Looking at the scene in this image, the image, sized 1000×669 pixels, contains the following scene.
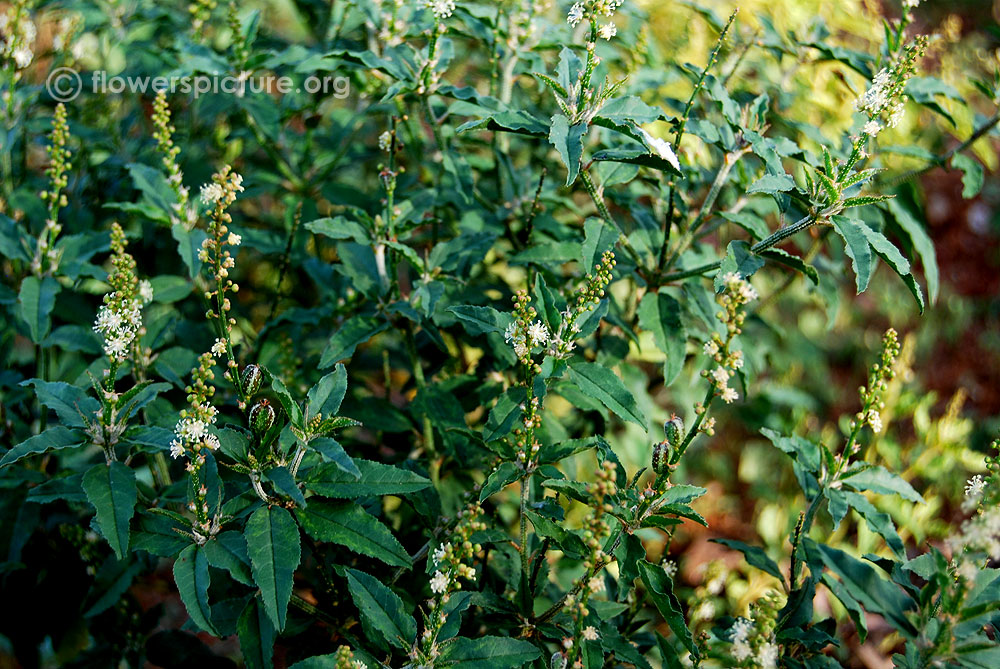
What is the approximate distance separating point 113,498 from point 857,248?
Answer: 1.85 m

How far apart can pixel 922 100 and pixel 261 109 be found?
2.17 meters

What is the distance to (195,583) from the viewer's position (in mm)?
1673

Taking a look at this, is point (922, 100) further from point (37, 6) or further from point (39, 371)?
point (37, 6)

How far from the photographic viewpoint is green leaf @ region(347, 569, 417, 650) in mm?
1695

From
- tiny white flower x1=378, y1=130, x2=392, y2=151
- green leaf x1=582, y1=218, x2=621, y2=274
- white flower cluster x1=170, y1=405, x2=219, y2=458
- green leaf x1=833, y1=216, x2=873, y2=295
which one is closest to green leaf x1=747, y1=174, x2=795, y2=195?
green leaf x1=833, y1=216, x2=873, y2=295

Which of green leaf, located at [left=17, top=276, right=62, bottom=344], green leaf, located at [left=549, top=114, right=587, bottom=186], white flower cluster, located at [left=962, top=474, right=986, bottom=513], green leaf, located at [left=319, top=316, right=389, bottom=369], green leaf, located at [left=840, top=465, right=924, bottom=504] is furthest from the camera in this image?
green leaf, located at [left=17, top=276, right=62, bottom=344]

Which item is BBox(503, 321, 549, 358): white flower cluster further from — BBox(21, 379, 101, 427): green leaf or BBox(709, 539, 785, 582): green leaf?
BBox(21, 379, 101, 427): green leaf

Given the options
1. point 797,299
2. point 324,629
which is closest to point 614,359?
point 324,629

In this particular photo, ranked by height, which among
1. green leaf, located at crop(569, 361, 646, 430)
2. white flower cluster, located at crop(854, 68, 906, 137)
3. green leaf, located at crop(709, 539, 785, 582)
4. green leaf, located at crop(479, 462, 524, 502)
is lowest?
green leaf, located at crop(709, 539, 785, 582)

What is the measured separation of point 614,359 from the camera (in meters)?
2.55

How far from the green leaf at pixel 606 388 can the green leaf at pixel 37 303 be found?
153cm

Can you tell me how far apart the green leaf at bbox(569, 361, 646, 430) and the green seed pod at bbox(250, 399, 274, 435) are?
0.74 metres

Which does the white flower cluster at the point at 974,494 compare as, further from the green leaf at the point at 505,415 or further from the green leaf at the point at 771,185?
the green leaf at the point at 505,415

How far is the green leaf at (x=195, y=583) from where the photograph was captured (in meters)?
1.63
